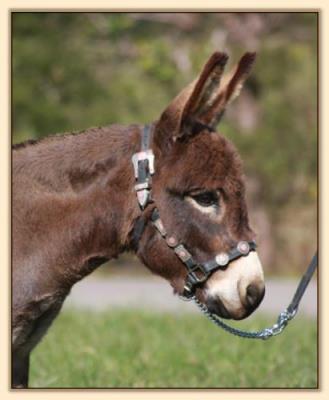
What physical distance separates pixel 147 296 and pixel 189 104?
9.35 metres

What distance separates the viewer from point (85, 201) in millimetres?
4102

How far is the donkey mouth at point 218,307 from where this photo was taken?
12.8ft

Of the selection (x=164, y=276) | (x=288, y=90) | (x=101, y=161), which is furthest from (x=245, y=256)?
(x=288, y=90)

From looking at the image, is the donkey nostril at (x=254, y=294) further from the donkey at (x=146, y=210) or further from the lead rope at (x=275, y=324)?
the lead rope at (x=275, y=324)

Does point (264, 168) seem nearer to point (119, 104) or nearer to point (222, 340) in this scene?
point (119, 104)

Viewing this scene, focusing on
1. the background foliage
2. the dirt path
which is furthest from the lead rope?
the background foliage

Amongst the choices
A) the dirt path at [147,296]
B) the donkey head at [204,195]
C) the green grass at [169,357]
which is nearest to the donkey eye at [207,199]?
the donkey head at [204,195]

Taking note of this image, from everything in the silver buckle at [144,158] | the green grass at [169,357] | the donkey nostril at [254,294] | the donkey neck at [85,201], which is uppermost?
the silver buckle at [144,158]

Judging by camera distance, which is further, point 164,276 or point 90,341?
point 90,341

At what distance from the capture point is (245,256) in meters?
3.82

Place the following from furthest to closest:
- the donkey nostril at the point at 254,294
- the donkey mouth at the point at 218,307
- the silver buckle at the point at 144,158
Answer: the silver buckle at the point at 144,158
the donkey mouth at the point at 218,307
the donkey nostril at the point at 254,294

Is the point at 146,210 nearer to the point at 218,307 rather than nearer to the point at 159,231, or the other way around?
the point at 159,231

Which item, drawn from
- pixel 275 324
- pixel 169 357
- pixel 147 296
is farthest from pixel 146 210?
pixel 147 296

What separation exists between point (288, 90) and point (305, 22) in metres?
2.07
